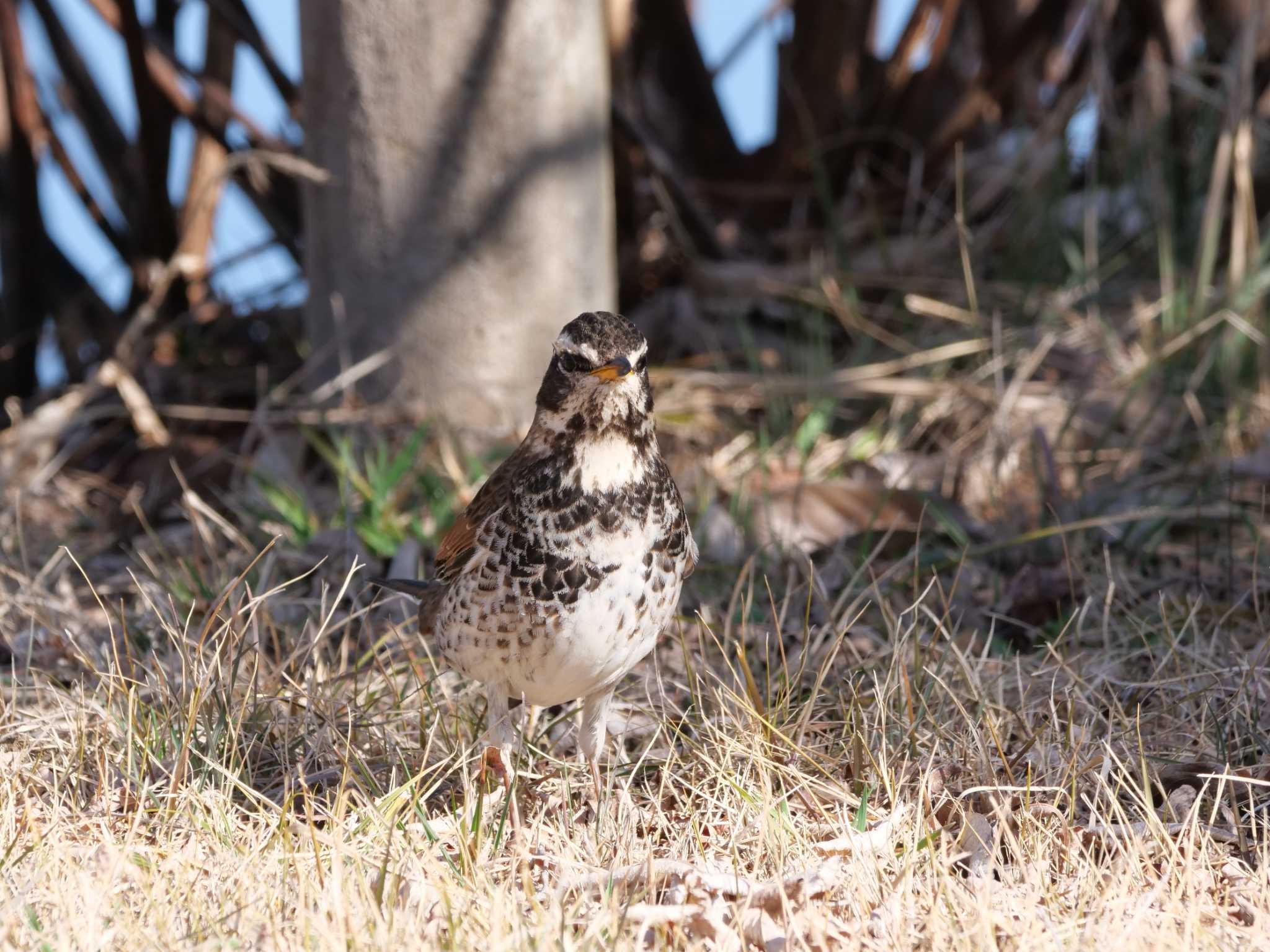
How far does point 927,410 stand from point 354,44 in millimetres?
2672

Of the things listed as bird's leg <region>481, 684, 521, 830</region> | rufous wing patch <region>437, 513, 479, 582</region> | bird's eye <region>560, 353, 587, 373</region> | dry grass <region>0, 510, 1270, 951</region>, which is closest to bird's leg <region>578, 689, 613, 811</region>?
dry grass <region>0, 510, 1270, 951</region>

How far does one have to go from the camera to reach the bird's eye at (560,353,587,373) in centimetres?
322

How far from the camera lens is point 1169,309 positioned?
6.09 metres

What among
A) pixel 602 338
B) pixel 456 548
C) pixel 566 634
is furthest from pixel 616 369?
pixel 456 548

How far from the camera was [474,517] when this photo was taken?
3.54 m

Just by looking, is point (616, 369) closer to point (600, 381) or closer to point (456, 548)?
point (600, 381)

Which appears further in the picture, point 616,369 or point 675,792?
point 675,792

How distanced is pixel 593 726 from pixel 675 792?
0.97ft

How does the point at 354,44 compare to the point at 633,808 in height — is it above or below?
above

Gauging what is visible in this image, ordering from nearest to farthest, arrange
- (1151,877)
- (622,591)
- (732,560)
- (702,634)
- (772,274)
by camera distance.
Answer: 1. (1151,877)
2. (622,591)
3. (702,634)
4. (732,560)
5. (772,274)

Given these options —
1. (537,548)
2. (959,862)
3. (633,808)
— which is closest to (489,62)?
(537,548)

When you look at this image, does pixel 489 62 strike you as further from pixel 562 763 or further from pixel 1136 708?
pixel 1136 708

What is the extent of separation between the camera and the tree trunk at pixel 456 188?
5.32 metres

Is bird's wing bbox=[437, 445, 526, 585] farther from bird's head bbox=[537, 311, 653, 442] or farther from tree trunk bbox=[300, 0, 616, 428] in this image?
tree trunk bbox=[300, 0, 616, 428]
